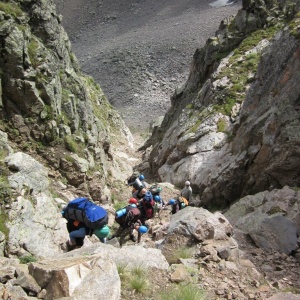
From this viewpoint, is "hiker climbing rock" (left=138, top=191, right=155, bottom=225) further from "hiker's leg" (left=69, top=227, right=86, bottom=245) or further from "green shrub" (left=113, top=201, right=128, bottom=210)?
"green shrub" (left=113, top=201, right=128, bottom=210)

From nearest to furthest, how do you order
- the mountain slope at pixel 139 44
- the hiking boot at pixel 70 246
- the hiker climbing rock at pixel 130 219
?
1. the hiking boot at pixel 70 246
2. the hiker climbing rock at pixel 130 219
3. the mountain slope at pixel 139 44

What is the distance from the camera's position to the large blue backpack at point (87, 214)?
27.8 feet

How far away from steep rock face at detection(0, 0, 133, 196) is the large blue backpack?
6.78 meters

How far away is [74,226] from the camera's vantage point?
29.8 ft

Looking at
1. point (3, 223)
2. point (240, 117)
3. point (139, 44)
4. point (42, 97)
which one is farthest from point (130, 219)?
point (139, 44)

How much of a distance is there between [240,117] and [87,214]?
13.9 m

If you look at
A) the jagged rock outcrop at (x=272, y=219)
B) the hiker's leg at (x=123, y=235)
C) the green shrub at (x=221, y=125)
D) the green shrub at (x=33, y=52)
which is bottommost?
the green shrub at (x=221, y=125)

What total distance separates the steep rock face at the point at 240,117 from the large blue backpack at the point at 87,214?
25.9 feet

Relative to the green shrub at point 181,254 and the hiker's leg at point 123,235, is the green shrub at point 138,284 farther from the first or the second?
the hiker's leg at point 123,235

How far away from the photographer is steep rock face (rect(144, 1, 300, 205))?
1409cm

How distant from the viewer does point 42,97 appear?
15.4 meters

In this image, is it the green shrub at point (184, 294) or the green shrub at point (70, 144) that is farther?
→ the green shrub at point (70, 144)

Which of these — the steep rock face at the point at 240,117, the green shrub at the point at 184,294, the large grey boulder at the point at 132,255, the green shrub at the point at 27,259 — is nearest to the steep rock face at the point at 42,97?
the steep rock face at the point at 240,117

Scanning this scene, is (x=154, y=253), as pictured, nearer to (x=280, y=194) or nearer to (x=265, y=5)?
(x=280, y=194)
